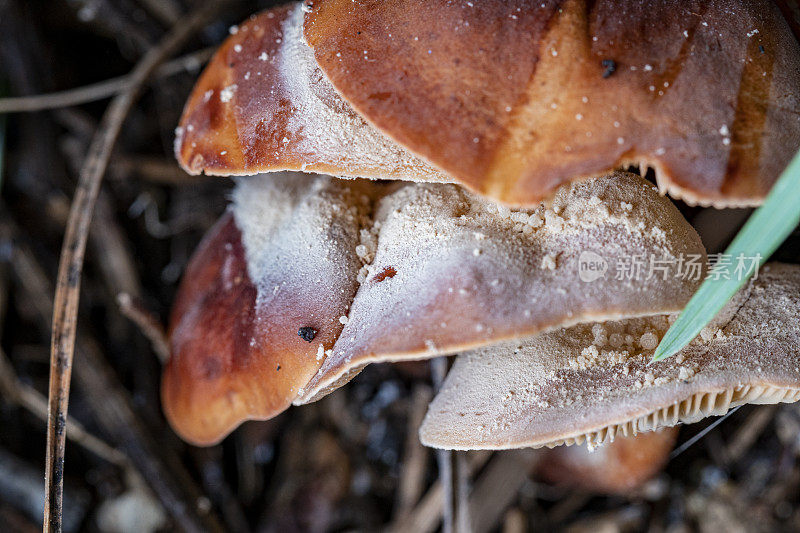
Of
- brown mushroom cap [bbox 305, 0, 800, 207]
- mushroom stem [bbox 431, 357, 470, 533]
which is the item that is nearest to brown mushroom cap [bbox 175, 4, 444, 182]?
brown mushroom cap [bbox 305, 0, 800, 207]

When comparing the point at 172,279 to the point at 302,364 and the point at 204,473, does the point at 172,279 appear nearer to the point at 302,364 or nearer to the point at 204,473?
the point at 204,473

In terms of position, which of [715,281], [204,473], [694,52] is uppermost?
[694,52]

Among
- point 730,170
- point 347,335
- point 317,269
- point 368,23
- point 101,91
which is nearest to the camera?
point 730,170

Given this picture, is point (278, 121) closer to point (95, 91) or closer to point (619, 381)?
point (619, 381)

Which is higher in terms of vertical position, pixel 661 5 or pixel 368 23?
pixel 661 5

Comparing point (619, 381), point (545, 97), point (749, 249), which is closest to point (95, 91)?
point (545, 97)

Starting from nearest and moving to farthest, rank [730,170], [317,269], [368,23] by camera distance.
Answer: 1. [730,170]
2. [368,23]
3. [317,269]

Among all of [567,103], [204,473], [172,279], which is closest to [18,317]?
[172,279]

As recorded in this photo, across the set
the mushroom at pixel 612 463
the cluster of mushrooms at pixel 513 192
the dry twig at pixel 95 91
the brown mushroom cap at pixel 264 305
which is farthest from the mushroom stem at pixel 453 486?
the dry twig at pixel 95 91
